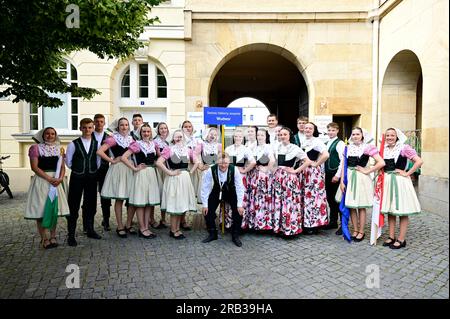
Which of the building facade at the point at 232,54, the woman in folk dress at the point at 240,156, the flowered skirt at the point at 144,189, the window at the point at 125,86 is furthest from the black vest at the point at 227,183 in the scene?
the window at the point at 125,86

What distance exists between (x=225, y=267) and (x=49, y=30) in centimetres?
347

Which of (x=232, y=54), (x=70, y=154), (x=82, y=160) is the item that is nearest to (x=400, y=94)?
(x=232, y=54)

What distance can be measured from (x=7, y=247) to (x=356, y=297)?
15.9ft

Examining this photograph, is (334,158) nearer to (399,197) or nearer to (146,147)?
(399,197)

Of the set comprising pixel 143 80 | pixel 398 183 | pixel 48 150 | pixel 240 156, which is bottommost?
pixel 398 183

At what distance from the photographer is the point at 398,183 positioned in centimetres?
456

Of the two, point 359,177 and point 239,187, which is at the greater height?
point 359,177

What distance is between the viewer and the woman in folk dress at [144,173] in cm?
495

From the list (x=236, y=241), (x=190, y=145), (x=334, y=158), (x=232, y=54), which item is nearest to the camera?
(x=236, y=241)

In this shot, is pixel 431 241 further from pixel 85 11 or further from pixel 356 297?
pixel 85 11

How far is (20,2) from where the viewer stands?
3324 mm

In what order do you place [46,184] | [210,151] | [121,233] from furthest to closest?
1. [210,151]
2. [121,233]
3. [46,184]

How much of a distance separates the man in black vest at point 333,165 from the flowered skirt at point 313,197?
35 centimetres
